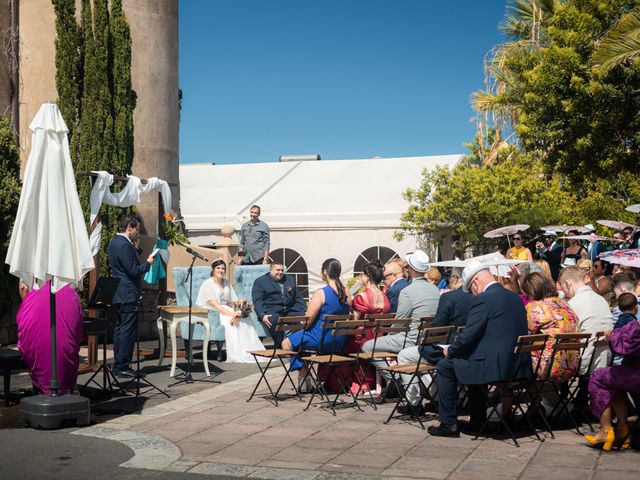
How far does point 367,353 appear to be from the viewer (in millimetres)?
9445

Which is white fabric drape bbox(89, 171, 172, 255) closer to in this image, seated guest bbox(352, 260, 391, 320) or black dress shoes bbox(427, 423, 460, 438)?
seated guest bbox(352, 260, 391, 320)

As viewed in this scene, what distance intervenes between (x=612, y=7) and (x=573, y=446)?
39.0 ft

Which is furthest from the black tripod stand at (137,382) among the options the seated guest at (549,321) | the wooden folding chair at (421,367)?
the seated guest at (549,321)

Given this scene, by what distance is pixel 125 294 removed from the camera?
11000 mm

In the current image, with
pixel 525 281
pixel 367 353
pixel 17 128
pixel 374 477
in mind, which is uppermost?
pixel 17 128

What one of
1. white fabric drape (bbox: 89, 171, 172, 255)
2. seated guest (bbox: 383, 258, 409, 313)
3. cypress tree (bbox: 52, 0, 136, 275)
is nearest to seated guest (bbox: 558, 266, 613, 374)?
seated guest (bbox: 383, 258, 409, 313)

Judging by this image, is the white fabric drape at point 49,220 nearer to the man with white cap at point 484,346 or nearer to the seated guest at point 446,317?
the seated guest at point 446,317

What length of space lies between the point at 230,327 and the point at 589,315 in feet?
20.0

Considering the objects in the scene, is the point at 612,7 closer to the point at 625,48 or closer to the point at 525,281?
the point at 625,48

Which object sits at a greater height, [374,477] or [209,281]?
[209,281]

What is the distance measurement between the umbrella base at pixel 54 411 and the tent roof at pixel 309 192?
1431 cm

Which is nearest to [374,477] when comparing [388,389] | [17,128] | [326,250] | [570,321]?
[570,321]

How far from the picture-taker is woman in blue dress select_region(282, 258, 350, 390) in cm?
Result: 962

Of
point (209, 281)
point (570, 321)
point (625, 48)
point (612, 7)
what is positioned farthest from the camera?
point (612, 7)
